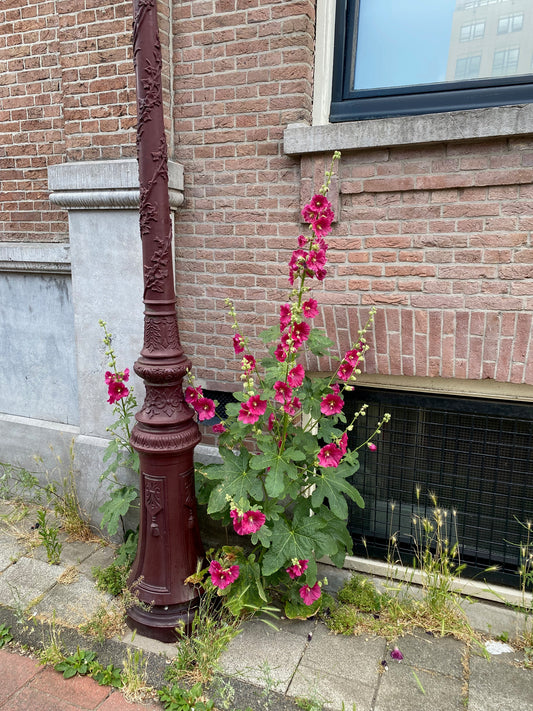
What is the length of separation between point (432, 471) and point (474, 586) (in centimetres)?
68

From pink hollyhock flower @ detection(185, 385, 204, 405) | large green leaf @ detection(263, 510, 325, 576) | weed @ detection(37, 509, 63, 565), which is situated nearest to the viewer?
large green leaf @ detection(263, 510, 325, 576)

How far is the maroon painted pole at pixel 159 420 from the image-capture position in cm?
249

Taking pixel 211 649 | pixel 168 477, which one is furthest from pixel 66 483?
pixel 211 649

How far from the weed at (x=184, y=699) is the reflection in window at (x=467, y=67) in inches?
132

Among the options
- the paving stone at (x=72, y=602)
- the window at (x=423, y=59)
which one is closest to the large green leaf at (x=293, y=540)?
the paving stone at (x=72, y=602)

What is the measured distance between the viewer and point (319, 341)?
2.57 meters

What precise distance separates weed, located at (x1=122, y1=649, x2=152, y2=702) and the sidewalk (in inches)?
1.4

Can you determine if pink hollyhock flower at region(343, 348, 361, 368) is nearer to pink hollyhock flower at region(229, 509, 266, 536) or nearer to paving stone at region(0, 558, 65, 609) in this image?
pink hollyhock flower at region(229, 509, 266, 536)

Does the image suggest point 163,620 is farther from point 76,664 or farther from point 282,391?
point 282,391

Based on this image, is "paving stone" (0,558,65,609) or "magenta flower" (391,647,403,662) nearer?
"magenta flower" (391,647,403,662)

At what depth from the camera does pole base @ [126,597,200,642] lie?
262cm

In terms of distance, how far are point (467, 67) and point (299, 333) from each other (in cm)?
174

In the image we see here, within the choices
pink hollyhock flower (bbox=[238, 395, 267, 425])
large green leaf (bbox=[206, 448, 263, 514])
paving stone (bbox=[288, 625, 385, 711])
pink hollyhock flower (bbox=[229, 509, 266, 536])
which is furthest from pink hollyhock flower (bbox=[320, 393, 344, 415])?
paving stone (bbox=[288, 625, 385, 711])

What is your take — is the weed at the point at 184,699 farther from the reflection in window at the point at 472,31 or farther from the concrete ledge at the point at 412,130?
the reflection in window at the point at 472,31
